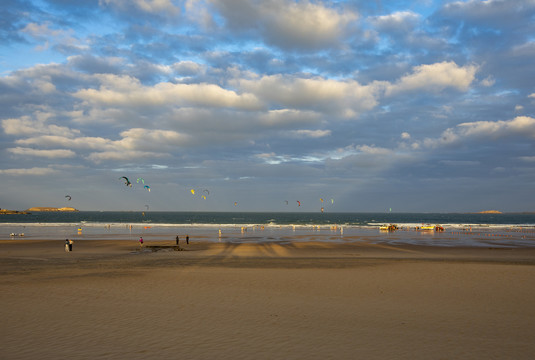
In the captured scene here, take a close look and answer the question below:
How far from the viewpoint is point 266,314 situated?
12.4 m

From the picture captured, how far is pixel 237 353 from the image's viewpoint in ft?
29.2

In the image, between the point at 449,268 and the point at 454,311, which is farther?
the point at 449,268

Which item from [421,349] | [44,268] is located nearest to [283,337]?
[421,349]

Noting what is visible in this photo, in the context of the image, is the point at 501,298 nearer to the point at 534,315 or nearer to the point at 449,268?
the point at 534,315

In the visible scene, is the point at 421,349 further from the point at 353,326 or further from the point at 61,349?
the point at 61,349

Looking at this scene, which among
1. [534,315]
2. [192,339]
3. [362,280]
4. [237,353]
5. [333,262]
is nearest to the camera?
[237,353]

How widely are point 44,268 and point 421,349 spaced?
20.9 meters

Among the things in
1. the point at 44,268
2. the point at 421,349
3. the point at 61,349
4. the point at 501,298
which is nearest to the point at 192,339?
the point at 61,349

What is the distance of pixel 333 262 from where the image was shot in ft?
84.8

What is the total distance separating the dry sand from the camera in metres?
9.20

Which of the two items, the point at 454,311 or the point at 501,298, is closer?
the point at 454,311

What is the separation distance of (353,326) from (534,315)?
20.1ft

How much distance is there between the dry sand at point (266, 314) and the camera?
9.20m

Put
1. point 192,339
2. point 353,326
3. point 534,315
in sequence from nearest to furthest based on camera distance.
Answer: point 192,339 → point 353,326 → point 534,315
